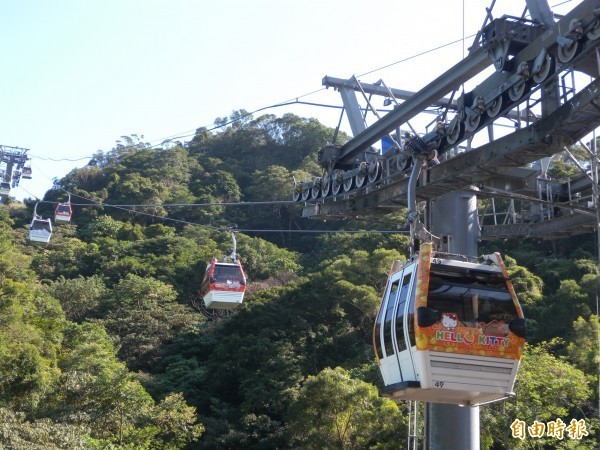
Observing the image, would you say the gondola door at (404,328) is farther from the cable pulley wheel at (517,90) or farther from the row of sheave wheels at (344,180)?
the row of sheave wheels at (344,180)

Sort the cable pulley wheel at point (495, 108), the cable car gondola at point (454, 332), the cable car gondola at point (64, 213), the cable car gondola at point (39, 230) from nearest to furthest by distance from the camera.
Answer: the cable car gondola at point (454, 332) < the cable pulley wheel at point (495, 108) < the cable car gondola at point (39, 230) < the cable car gondola at point (64, 213)

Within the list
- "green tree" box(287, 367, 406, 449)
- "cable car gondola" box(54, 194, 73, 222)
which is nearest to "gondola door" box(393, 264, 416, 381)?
"green tree" box(287, 367, 406, 449)

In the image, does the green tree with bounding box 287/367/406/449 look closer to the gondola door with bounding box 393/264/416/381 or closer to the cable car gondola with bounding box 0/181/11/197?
the gondola door with bounding box 393/264/416/381

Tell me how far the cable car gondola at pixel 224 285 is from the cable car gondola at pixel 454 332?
8311 mm

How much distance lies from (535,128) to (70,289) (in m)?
22.6

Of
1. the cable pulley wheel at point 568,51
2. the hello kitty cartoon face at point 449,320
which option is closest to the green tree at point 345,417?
the hello kitty cartoon face at point 449,320

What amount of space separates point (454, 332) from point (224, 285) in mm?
9046

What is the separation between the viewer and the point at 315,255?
34.8 meters

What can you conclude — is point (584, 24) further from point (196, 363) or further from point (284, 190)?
point (284, 190)

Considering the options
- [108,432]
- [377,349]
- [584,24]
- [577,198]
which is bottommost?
[108,432]

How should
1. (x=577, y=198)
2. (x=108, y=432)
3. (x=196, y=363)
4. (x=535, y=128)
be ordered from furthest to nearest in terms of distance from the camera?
(x=196, y=363) → (x=108, y=432) → (x=577, y=198) → (x=535, y=128)

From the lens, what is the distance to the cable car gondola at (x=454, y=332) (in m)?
7.55

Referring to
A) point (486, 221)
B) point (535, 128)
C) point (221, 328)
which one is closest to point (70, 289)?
point (221, 328)

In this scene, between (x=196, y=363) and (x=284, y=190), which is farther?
(x=284, y=190)
